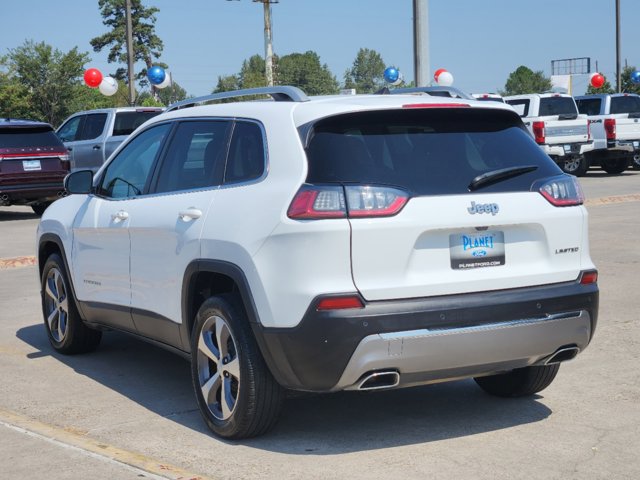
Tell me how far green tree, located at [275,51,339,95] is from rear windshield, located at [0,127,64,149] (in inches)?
5099

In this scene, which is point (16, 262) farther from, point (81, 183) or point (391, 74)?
point (391, 74)

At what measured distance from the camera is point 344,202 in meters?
4.92

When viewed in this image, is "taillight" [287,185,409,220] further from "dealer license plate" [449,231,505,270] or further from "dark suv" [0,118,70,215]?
"dark suv" [0,118,70,215]

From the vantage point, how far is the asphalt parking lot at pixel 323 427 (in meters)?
4.97

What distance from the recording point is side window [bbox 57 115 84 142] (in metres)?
23.3

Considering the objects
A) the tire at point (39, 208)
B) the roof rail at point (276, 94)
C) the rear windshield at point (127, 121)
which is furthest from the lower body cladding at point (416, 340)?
the rear windshield at point (127, 121)

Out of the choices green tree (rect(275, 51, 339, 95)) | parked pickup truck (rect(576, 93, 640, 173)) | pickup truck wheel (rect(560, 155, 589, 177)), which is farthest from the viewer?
green tree (rect(275, 51, 339, 95))

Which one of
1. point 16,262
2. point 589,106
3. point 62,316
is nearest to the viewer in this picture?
point 62,316

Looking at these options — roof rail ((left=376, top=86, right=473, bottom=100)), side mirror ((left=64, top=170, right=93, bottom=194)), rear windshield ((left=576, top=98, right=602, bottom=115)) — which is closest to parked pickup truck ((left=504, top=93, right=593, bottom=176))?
rear windshield ((left=576, top=98, right=602, bottom=115))

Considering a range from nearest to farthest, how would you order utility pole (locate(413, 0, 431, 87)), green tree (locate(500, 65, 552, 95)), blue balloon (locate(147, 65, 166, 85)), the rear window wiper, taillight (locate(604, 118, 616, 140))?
the rear window wiper, utility pole (locate(413, 0, 431, 87)), taillight (locate(604, 118, 616, 140)), blue balloon (locate(147, 65, 166, 85)), green tree (locate(500, 65, 552, 95))

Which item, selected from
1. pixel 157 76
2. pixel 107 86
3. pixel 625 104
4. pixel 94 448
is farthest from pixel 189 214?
pixel 157 76

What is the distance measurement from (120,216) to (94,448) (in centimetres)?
176

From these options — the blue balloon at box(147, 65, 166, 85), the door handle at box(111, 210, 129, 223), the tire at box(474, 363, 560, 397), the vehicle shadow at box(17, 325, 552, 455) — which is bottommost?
the vehicle shadow at box(17, 325, 552, 455)

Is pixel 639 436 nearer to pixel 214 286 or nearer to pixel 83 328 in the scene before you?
pixel 214 286
